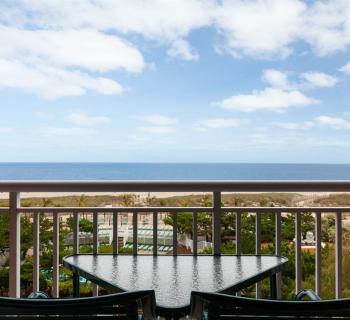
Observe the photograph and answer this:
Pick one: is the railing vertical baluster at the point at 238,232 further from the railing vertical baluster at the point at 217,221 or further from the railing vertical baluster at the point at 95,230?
the railing vertical baluster at the point at 95,230

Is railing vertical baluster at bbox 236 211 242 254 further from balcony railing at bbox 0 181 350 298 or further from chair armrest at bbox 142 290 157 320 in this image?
chair armrest at bbox 142 290 157 320

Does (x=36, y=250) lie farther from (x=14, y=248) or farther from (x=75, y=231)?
(x=75, y=231)

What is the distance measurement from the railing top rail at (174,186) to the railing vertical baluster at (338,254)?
220 millimetres

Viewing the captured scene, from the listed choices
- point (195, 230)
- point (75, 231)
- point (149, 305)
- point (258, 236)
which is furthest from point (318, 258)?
point (149, 305)

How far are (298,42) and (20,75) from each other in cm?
2112

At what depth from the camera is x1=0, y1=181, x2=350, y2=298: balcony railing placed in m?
2.48

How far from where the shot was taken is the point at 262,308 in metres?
0.87

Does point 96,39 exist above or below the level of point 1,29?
above

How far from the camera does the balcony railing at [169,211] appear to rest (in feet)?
8.14

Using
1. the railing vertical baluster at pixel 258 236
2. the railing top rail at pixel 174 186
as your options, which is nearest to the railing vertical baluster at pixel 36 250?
the railing top rail at pixel 174 186

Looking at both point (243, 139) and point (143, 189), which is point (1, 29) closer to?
point (143, 189)

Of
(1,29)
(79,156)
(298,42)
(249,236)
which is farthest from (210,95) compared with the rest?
(249,236)

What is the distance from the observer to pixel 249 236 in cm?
294

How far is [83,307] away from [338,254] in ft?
7.03
